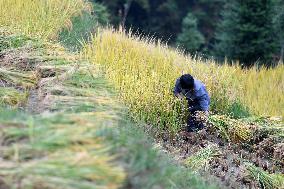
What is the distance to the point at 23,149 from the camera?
2.91 metres

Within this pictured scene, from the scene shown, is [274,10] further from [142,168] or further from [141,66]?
[142,168]

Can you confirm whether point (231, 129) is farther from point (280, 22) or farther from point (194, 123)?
point (280, 22)

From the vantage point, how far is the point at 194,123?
6.99 meters

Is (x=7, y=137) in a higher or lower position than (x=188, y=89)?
higher

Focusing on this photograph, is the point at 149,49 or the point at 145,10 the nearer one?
the point at 149,49

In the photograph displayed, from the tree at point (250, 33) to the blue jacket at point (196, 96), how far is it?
11.5 meters

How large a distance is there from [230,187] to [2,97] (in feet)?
7.66

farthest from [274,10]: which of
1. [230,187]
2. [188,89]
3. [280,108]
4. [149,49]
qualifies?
[230,187]

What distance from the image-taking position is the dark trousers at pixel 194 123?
22.6 feet

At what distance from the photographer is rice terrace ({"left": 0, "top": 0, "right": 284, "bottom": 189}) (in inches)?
112

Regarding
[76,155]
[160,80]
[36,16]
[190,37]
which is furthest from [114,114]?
[190,37]

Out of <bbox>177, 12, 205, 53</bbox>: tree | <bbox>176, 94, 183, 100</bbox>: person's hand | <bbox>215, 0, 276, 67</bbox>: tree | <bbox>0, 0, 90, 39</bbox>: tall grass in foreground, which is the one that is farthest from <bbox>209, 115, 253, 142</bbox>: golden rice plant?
<bbox>177, 12, 205, 53</bbox>: tree

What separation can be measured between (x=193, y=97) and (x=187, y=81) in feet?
0.89

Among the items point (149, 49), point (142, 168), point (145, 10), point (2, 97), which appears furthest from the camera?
point (145, 10)
